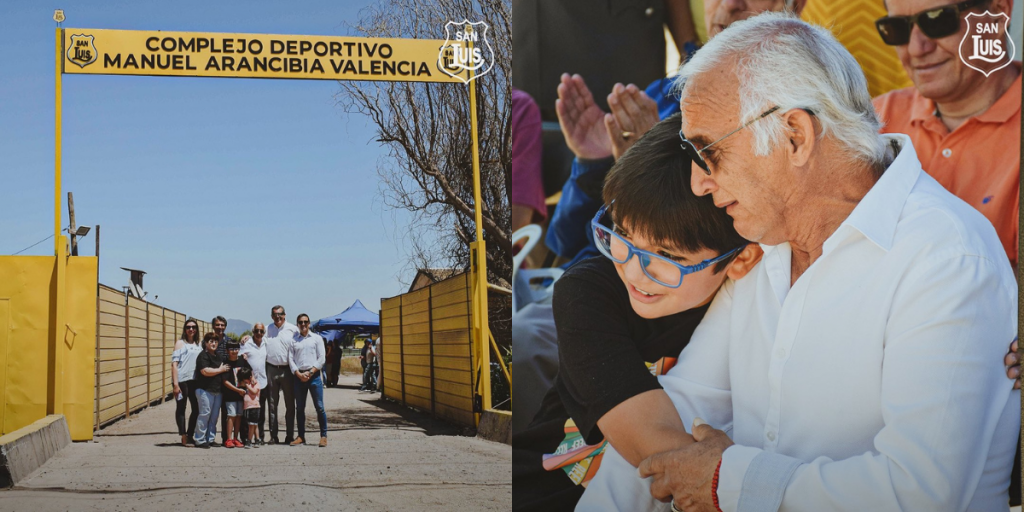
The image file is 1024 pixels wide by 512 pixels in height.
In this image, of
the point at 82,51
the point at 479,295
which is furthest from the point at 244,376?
the point at 82,51

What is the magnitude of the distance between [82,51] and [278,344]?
2.47m

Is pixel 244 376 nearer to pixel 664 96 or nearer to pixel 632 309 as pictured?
pixel 632 309

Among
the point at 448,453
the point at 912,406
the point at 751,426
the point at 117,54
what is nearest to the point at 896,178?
the point at 912,406

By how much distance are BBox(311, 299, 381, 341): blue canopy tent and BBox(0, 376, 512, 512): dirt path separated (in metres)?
1.74

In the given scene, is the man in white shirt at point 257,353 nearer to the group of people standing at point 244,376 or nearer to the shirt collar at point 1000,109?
the group of people standing at point 244,376

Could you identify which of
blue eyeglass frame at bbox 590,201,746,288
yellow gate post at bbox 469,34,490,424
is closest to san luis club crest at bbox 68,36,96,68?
yellow gate post at bbox 469,34,490,424

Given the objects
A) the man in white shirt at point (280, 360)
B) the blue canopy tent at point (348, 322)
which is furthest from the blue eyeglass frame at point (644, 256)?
the blue canopy tent at point (348, 322)

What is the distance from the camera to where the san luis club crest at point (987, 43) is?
234 centimetres

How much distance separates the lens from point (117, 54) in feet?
20.1

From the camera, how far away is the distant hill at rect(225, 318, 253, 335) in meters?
6.63

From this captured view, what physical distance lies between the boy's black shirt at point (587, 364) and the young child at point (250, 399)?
3.97 metres

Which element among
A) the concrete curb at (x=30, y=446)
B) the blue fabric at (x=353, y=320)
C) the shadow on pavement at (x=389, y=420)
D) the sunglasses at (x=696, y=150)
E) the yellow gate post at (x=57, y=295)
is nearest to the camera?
the sunglasses at (x=696, y=150)

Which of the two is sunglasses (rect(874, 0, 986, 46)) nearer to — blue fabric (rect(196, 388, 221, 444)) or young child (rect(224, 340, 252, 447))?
young child (rect(224, 340, 252, 447))

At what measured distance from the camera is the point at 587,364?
282 cm
